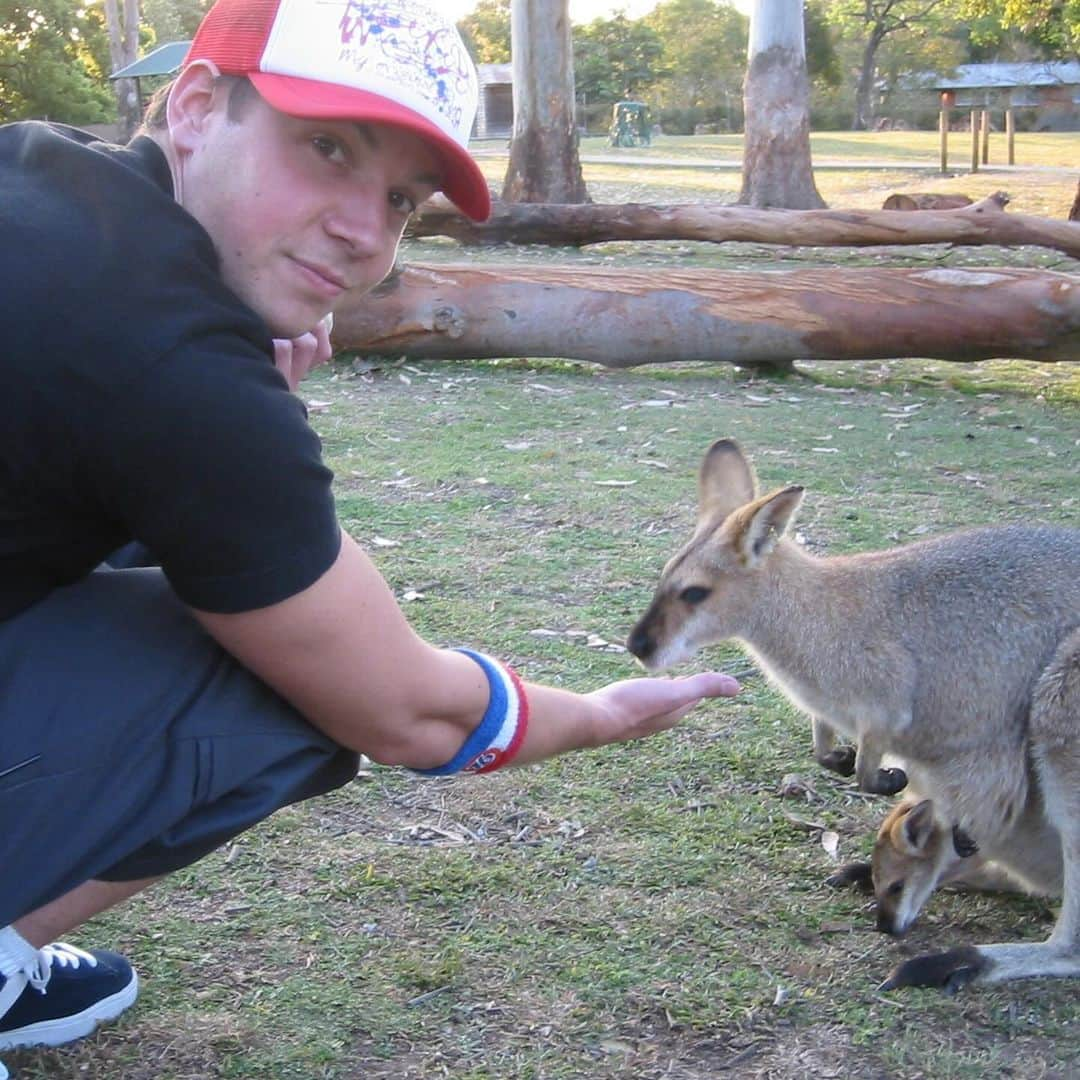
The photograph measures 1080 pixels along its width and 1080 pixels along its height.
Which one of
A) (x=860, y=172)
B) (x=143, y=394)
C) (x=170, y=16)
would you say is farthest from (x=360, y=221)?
(x=170, y=16)

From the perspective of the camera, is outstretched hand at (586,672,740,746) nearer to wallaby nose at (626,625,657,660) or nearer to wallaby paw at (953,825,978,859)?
wallaby paw at (953,825,978,859)

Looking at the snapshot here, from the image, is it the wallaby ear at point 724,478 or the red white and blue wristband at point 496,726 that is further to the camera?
the wallaby ear at point 724,478

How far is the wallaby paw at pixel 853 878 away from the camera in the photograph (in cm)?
208

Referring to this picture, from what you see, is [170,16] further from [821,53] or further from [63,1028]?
[63,1028]

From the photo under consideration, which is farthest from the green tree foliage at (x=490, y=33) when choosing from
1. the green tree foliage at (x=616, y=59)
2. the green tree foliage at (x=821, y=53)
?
the green tree foliage at (x=821, y=53)

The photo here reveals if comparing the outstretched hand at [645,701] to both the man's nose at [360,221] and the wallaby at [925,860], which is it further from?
the man's nose at [360,221]

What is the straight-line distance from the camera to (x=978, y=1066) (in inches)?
66.5

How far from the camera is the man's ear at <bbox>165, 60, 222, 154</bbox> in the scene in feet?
4.20

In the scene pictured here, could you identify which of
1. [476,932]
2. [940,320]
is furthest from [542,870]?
[940,320]

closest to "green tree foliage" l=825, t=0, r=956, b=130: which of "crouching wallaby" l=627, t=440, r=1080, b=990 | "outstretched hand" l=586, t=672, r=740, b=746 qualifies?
"crouching wallaby" l=627, t=440, r=1080, b=990

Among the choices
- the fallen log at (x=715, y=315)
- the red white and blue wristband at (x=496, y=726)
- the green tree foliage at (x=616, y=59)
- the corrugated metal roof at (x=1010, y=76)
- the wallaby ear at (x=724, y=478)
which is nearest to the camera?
the red white and blue wristband at (x=496, y=726)

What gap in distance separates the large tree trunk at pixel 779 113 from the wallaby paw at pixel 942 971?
31.3ft

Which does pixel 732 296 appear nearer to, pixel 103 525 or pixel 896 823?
pixel 896 823

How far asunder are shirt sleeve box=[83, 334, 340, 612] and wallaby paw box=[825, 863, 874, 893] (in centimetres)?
117
